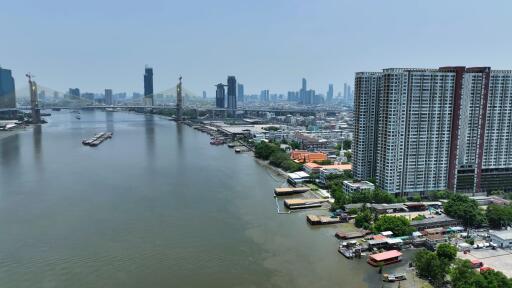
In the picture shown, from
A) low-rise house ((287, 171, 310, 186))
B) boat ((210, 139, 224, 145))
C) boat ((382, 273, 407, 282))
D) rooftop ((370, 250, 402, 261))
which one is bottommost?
boat ((382, 273, 407, 282))

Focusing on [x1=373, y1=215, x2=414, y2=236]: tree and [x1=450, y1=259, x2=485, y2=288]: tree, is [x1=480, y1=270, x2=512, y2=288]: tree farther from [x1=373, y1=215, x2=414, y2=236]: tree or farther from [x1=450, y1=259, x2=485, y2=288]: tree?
[x1=373, y1=215, x2=414, y2=236]: tree

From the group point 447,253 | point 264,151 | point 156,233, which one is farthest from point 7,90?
point 447,253

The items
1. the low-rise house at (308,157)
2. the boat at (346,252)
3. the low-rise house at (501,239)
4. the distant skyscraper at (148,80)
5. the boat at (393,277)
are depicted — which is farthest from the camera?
the distant skyscraper at (148,80)

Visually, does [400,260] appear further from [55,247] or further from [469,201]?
[55,247]

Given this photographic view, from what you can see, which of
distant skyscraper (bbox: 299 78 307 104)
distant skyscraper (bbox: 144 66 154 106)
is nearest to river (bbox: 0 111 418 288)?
distant skyscraper (bbox: 144 66 154 106)

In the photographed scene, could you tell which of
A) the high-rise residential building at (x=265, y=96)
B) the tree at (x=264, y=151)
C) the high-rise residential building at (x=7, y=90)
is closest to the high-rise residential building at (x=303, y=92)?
the high-rise residential building at (x=265, y=96)

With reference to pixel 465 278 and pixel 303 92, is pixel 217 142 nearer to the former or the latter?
pixel 465 278

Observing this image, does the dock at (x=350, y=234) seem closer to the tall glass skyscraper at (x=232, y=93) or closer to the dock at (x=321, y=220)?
the dock at (x=321, y=220)
